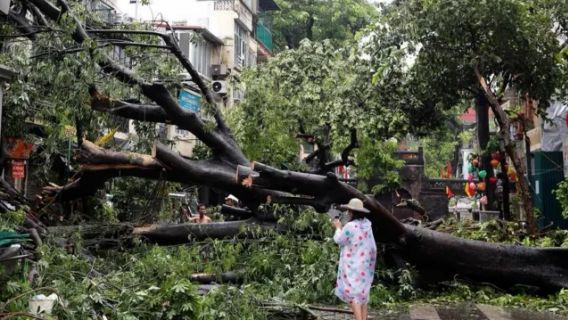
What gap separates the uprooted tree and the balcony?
28009mm

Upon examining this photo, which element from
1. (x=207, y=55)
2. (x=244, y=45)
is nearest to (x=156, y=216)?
(x=207, y=55)

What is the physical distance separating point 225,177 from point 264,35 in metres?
30.1

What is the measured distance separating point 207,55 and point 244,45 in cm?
507

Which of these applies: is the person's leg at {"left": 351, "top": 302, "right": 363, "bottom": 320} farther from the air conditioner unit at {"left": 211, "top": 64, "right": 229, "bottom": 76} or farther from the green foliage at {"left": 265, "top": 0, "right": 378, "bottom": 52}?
the green foliage at {"left": 265, "top": 0, "right": 378, "bottom": 52}

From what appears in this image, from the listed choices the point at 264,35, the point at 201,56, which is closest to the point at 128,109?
the point at 201,56

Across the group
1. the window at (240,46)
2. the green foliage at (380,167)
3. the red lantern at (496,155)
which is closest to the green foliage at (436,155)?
the green foliage at (380,167)

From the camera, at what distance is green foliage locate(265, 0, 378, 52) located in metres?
38.6

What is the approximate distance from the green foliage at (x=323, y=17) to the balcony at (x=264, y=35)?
46.2 inches

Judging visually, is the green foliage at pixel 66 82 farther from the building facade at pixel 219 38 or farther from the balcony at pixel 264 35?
the balcony at pixel 264 35

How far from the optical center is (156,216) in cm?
1254

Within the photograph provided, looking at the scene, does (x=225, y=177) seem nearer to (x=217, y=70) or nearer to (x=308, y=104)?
(x=308, y=104)

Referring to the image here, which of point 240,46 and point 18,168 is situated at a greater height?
point 240,46

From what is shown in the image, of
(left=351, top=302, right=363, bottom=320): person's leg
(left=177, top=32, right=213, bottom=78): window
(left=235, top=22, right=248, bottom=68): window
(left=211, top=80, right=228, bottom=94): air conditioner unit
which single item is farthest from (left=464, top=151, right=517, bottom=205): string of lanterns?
(left=235, top=22, right=248, bottom=68): window

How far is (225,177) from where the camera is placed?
10.3 meters
